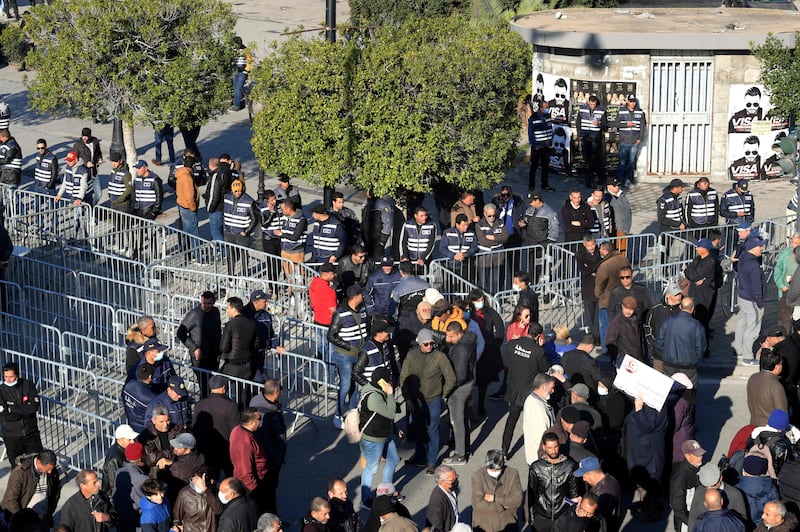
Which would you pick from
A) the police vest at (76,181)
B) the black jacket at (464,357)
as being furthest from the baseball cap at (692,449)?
the police vest at (76,181)

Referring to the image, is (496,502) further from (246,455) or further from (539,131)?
(539,131)

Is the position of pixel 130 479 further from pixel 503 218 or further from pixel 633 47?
pixel 633 47

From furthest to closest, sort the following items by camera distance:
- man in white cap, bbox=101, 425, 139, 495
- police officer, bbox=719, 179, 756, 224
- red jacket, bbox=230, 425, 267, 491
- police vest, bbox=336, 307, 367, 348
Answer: police officer, bbox=719, 179, 756, 224, police vest, bbox=336, 307, 367, 348, red jacket, bbox=230, 425, 267, 491, man in white cap, bbox=101, 425, 139, 495

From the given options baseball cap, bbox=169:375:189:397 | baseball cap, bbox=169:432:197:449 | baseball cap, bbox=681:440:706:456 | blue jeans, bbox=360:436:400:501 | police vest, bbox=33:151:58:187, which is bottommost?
blue jeans, bbox=360:436:400:501

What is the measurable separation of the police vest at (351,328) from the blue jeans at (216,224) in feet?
18.9

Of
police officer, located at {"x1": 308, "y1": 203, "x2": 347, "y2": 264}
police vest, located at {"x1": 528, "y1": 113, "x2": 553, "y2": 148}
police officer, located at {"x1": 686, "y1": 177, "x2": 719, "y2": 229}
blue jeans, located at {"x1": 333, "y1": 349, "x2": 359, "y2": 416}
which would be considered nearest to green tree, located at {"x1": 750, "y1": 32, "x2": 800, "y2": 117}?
police vest, located at {"x1": 528, "y1": 113, "x2": 553, "y2": 148}

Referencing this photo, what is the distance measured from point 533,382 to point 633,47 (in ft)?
39.6

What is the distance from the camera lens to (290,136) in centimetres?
1869

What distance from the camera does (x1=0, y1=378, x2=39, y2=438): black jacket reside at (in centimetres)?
1300

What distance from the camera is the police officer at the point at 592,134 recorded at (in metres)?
24.0

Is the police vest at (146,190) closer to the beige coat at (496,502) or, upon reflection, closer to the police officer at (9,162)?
the police officer at (9,162)

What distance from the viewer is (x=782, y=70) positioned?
22453 mm

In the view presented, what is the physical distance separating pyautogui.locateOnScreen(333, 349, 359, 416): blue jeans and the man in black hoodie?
4.21ft

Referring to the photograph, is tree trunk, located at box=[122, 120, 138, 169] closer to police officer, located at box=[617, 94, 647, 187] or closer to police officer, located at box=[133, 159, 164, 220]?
police officer, located at box=[133, 159, 164, 220]
